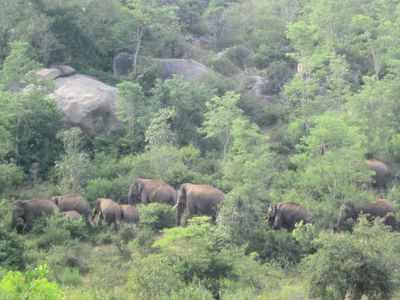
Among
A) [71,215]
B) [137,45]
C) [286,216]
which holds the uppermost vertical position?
[137,45]

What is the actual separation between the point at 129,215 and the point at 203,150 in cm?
853

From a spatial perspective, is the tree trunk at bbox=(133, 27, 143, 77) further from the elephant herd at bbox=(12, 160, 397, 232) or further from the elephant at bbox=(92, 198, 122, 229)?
the elephant at bbox=(92, 198, 122, 229)

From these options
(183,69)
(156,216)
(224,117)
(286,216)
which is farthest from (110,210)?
(183,69)

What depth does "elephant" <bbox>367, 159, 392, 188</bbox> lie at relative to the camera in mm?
29919

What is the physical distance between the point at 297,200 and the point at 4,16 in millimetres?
18446

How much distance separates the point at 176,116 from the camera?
3331cm

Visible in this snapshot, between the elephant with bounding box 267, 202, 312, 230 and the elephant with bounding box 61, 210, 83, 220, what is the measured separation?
614 centimetres

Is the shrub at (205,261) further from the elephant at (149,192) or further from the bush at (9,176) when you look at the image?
the bush at (9,176)

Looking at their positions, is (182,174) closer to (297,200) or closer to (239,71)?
(297,200)

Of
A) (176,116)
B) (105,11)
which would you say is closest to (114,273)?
(176,116)

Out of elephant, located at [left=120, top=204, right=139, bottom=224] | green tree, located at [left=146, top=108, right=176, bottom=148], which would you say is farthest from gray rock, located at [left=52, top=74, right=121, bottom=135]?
elephant, located at [left=120, top=204, right=139, bottom=224]

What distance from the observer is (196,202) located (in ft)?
83.2

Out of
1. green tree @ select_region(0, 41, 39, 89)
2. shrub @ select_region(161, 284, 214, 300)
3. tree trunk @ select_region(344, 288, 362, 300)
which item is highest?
green tree @ select_region(0, 41, 39, 89)

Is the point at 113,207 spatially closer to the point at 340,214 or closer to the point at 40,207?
the point at 40,207
